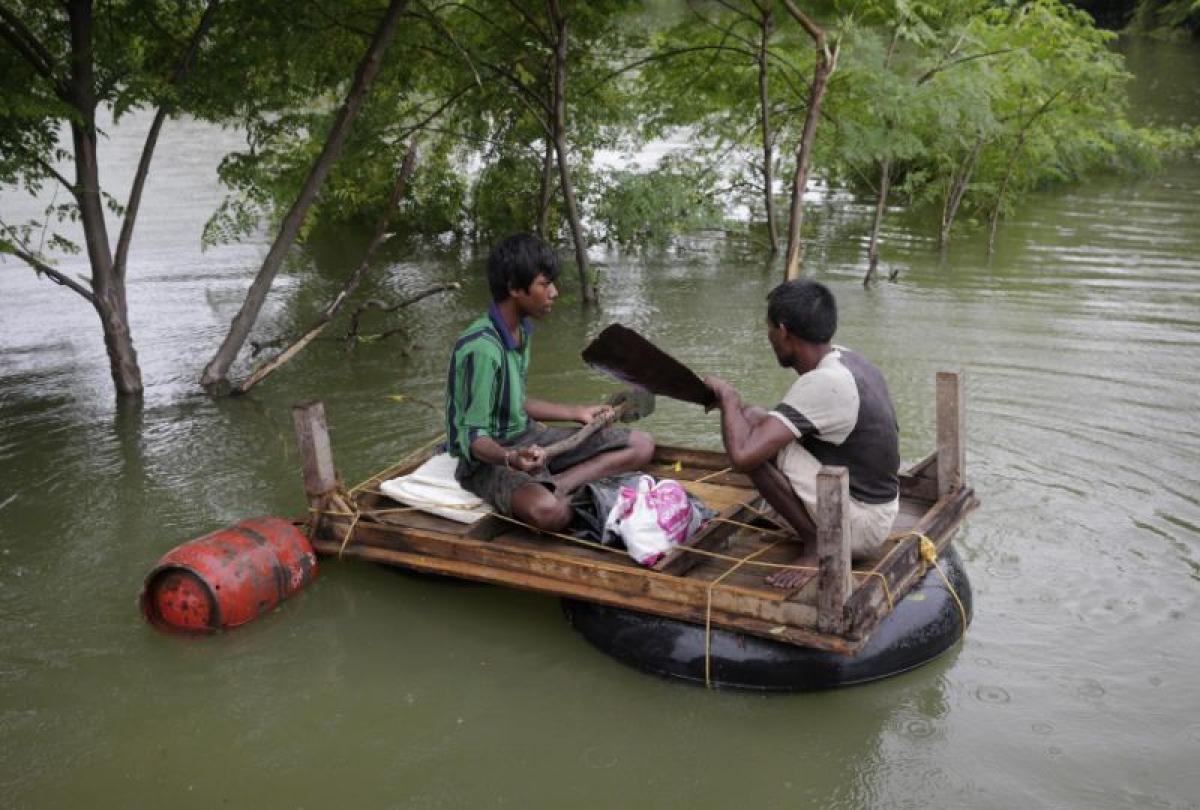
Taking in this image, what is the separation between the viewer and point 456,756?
4.46 meters

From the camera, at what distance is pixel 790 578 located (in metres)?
4.85

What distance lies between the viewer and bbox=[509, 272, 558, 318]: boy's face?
17.7 feet

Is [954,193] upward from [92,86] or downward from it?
downward

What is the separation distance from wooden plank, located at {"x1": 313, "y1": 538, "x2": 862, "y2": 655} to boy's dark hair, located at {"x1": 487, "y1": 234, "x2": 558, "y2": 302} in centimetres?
132

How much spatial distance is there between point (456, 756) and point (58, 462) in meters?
4.61

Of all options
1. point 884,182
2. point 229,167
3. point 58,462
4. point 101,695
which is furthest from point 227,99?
point 884,182

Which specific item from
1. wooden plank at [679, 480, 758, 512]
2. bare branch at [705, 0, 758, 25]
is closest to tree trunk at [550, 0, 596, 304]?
bare branch at [705, 0, 758, 25]

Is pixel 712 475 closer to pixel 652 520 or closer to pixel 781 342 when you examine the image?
pixel 652 520

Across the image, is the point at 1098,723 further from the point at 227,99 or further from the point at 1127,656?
the point at 227,99

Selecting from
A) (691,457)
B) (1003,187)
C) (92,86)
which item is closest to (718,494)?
(691,457)

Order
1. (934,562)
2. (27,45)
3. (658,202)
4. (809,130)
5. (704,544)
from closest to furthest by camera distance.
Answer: (934,562) → (704,544) → (27,45) → (809,130) → (658,202)

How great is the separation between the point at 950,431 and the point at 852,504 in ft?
2.78

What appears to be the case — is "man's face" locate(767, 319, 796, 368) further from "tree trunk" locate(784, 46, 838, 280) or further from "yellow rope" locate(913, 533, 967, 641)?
"tree trunk" locate(784, 46, 838, 280)

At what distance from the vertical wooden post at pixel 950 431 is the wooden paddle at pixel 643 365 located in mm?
1170
